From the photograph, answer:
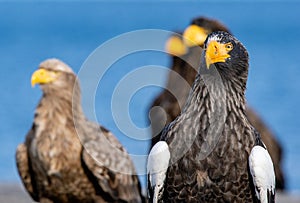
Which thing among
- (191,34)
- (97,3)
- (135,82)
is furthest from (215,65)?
(97,3)

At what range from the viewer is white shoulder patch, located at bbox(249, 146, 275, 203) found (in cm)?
552

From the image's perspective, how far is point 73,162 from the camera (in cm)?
781

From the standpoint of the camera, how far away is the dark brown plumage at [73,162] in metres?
7.78

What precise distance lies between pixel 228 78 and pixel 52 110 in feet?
9.30

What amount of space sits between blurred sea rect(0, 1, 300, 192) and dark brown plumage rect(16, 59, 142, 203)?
0.56 meters

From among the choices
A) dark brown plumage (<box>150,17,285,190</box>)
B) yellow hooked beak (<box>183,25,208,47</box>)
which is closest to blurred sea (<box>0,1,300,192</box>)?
dark brown plumage (<box>150,17,285,190</box>)

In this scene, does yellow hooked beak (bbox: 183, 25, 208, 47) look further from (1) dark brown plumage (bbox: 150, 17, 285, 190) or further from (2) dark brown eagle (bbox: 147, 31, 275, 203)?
(2) dark brown eagle (bbox: 147, 31, 275, 203)

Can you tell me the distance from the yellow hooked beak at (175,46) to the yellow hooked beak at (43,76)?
1.53 meters

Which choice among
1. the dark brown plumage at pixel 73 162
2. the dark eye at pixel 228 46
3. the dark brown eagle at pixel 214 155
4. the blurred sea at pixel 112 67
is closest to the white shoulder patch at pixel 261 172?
the dark brown eagle at pixel 214 155

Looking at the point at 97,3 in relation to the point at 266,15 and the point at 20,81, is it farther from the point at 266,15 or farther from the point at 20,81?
the point at 20,81

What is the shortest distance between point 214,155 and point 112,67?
2428cm

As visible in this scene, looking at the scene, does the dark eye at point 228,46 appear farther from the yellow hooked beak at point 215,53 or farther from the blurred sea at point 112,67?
the blurred sea at point 112,67

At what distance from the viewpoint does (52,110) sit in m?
8.32

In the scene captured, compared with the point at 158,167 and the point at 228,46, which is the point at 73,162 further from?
the point at 228,46
